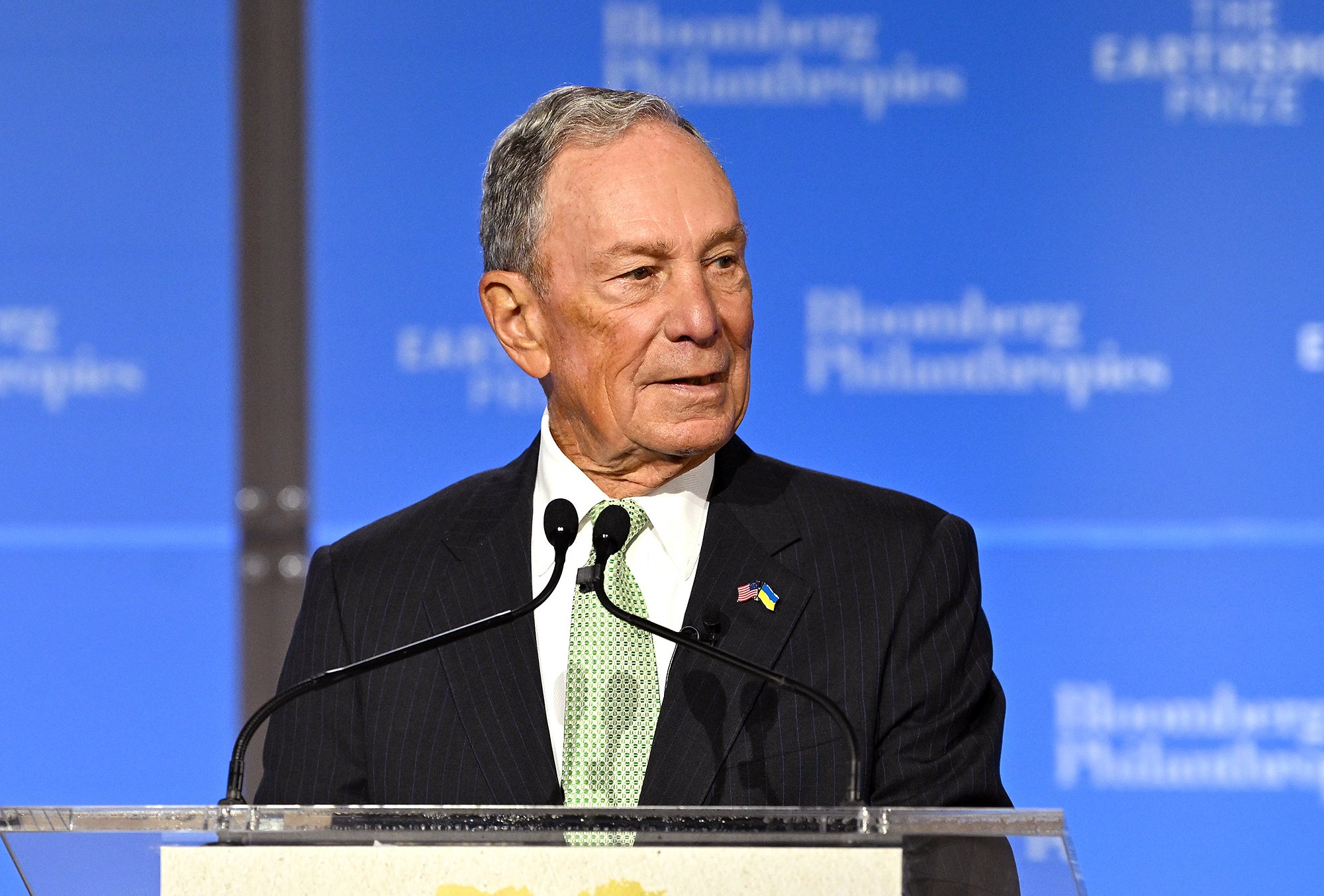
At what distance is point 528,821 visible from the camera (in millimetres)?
1182

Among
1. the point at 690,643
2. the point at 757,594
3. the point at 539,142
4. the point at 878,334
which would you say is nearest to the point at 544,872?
the point at 690,643

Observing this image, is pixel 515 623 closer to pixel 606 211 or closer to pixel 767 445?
pixel 606 211

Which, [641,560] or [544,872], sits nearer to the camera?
[544,872]

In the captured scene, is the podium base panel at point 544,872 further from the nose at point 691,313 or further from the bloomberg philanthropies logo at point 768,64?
the bloomberg philanthropies logo at point 768,64

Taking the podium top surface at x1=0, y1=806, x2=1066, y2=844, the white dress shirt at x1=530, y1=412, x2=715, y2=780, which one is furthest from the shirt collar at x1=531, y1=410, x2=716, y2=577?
the podium top surface at x1=0, y1=806, x2=1066, y2=844

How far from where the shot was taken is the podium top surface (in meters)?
1.13

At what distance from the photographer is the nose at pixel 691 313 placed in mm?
1732

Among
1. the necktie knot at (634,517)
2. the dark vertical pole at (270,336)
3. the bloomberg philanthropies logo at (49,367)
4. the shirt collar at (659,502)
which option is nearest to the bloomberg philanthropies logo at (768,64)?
the dark vertical pole at (270,336)

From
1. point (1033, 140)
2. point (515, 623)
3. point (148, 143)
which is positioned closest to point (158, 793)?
point (148, 143)

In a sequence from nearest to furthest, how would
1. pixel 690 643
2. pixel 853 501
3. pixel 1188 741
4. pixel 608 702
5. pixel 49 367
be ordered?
pixel 690 643
pixel 608 702
pixel 853 501
pixel 1188 741
pixel 49 367

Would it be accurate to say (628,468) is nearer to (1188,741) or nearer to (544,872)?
(544,872)

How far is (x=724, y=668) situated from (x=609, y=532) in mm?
339

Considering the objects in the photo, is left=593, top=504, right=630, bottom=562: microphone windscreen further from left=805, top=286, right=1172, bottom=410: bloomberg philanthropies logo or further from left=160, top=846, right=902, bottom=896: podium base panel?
left=805, top=286, right=1172, bottom=410: bloomberg philanthropies logo

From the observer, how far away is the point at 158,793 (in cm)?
327
